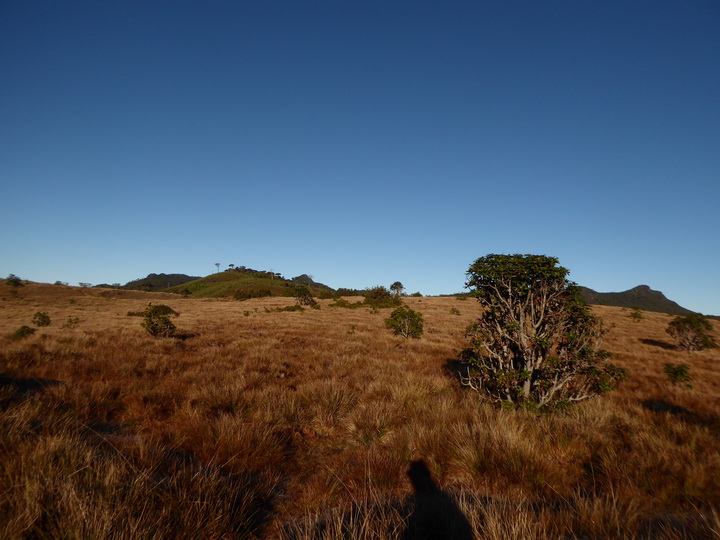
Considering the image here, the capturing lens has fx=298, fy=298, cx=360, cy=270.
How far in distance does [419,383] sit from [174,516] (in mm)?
5572

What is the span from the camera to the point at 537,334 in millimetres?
5594

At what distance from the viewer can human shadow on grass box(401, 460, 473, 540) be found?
7.92 ft

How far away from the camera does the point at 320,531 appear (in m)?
2.38

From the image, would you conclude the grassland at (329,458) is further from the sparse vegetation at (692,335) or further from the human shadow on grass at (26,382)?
the sparse vegetation at (692,335)

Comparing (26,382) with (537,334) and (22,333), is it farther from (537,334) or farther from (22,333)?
(537,334)

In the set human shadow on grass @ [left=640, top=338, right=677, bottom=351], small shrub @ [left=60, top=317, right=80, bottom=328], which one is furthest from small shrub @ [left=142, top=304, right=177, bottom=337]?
human shadow on grass @ [left=640, top=338, right=677, bottom=351]

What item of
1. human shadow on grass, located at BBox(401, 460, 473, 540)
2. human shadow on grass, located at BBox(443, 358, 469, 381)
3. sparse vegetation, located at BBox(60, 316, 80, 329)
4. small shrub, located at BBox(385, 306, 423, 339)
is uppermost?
small shrub, located at BBox(385, 306, 423, 339)

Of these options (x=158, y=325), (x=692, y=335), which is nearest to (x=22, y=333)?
(x=158, y=325)

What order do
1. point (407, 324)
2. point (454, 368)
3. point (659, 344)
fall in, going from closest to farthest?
point (454, 368) → point (407, 324) → point (659, 344)

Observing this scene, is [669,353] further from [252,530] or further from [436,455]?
[252,530]

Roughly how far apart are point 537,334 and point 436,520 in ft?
13.5

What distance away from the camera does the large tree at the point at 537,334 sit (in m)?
5.31

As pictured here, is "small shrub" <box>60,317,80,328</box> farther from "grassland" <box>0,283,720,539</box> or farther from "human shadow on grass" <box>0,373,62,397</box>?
"human shadow on grass" <box>0,373,62,397</box>

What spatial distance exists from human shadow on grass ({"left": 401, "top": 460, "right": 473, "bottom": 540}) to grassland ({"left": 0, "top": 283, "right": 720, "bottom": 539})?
0.02 m
